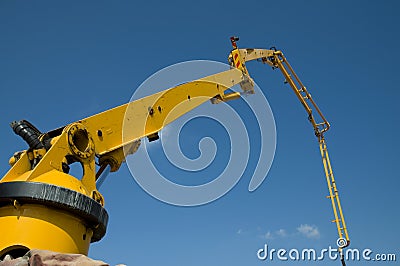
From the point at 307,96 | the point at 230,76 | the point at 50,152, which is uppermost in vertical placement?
the point at 307,96

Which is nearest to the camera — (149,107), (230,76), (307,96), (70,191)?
(70,191)

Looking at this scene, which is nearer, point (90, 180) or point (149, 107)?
point (90, 180)

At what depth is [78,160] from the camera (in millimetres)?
7156

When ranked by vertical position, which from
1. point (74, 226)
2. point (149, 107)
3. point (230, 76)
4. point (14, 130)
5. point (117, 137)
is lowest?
point (74, 226)

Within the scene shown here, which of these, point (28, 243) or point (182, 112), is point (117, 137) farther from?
point (28, 243)

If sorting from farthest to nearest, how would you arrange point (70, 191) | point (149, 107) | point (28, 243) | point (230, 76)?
point (230, 76) < point (149, 107) < point (70, 191) < point (28, 243)

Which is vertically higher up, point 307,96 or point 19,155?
point 307,96

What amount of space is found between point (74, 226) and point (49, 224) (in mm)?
437

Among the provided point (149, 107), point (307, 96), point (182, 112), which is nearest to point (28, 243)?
point (149, 107)

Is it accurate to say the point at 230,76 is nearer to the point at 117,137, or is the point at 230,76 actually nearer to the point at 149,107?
the point at 149,107

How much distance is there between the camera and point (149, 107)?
→ 28.3 feet

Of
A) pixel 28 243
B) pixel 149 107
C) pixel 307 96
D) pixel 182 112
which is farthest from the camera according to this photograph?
pixel 307 96

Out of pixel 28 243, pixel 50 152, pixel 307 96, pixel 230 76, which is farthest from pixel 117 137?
pixel 307 96

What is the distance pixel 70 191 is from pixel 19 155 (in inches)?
59.3
